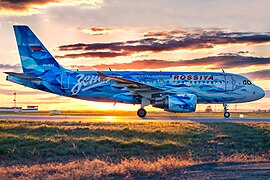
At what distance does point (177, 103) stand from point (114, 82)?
5533 mm

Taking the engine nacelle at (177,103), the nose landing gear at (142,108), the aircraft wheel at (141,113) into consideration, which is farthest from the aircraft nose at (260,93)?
the aircraft wheel at (141,113)

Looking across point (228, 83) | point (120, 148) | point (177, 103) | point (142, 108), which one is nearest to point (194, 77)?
point (228, 83)

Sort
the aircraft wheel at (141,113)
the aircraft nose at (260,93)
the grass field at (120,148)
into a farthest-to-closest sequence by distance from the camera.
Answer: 1. the aircraft nose at (260,93)
2. the aircraft wheel at (141,113)
3. the grass field at (120,148)

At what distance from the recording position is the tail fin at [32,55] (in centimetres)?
4209

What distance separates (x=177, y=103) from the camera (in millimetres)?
37312

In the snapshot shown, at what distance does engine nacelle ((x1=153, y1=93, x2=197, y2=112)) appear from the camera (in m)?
37.3

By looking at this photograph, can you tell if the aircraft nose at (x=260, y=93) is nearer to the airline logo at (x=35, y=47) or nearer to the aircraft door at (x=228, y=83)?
the aircraft door at (x=228, y=83)

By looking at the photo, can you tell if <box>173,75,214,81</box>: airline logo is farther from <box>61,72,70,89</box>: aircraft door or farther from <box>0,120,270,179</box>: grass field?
<box>0,120,270,179</box>: grass field

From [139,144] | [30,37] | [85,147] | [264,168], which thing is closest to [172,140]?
[139,144]

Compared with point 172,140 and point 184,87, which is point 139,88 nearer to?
point 184,87

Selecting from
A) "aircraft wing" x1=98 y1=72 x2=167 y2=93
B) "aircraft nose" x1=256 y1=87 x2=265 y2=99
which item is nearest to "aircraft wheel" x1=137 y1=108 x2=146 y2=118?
"aircraft wing" x1=98 y1=72 x2=167 y2=93

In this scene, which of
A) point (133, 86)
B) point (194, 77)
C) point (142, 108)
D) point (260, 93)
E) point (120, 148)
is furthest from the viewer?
point (260, 93)

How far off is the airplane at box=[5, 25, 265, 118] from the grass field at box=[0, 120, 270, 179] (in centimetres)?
1057

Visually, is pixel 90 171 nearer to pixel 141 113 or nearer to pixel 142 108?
pixel 141 113
